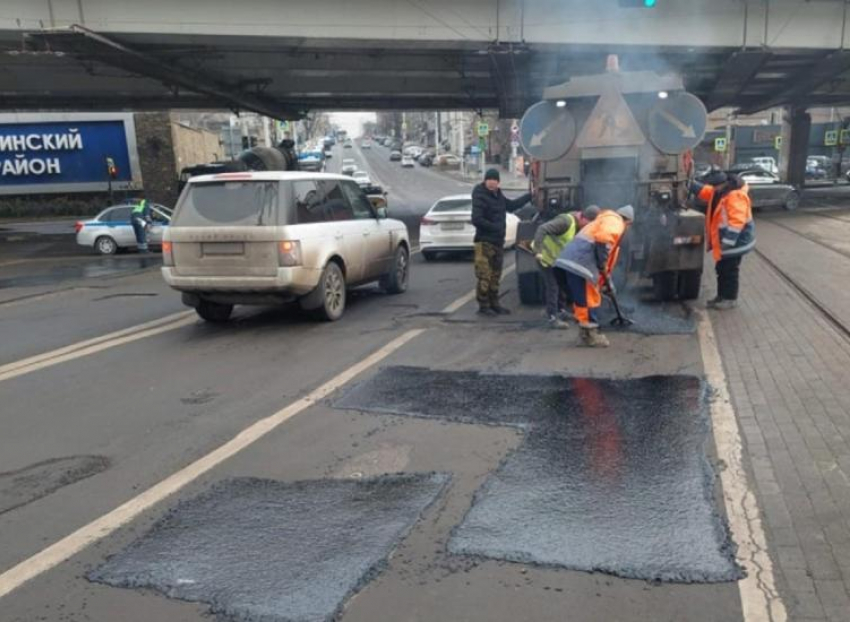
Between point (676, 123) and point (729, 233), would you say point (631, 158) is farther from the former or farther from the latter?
point (729, 233)

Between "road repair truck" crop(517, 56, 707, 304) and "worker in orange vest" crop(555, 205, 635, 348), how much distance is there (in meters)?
1.71

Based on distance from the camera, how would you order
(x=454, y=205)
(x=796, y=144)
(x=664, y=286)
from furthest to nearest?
(x=796, y=144) → (x=454, y=205) → (x=664, y=286)

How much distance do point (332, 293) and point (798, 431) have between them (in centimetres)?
558

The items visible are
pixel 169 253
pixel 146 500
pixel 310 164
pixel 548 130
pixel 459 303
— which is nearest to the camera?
pixel 146 500

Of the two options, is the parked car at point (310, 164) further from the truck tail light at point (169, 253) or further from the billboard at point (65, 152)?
the truck tail light at point (169, 253)

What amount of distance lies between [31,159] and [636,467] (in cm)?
3916

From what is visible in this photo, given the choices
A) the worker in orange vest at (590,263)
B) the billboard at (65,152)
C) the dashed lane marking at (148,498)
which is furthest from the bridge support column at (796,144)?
the dashed lane marking at (148,498)

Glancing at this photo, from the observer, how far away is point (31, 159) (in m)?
36.6

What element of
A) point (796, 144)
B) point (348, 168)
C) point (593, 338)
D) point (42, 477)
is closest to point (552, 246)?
point (593, 338)

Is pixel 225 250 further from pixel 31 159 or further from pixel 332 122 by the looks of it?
pixel 332 122

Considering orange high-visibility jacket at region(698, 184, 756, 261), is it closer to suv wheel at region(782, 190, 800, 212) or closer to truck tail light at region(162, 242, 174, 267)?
truck tail light at region(162, 242, 174, 267)

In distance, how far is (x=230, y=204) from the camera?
841cm

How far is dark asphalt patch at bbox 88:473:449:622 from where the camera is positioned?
321cm

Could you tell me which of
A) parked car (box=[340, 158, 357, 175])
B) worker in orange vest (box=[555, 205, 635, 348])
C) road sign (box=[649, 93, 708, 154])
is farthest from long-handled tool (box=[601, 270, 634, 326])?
parked car (box=[340, 158, 357, 175])
